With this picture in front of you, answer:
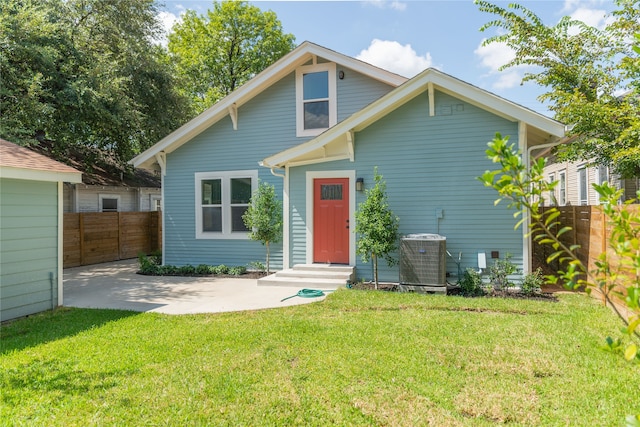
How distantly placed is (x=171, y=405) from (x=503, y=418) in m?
2.66

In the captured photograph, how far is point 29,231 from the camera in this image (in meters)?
5.93

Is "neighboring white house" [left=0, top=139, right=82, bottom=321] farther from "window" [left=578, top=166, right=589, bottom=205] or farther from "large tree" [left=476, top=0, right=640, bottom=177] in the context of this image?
"window" [left=578, top=166, right=589, bottom=205]

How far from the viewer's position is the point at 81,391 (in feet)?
11.1

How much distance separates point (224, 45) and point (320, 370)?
2458 cm

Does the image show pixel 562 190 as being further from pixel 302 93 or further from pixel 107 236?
pixel 107 236

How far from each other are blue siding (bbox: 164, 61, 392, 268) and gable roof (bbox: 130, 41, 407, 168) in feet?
0.60

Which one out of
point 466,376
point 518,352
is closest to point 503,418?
point 466,376

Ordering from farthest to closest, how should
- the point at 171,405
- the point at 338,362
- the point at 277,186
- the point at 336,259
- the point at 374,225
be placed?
the point at 277,186 → the point at 336,259 → the point at 374,225 → the point at 338,362 → the point at 171,405

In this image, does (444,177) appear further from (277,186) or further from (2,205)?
(2,205)

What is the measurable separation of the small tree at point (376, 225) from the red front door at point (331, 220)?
98cm

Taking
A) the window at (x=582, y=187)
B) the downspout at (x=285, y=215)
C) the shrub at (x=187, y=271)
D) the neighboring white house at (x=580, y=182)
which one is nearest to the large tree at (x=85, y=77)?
the shrub at (x=187, y=271)

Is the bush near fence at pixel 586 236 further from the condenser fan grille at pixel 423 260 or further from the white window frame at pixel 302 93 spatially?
the white window frame at pixel 302 93

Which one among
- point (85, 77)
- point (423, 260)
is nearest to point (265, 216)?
point (423, 260)

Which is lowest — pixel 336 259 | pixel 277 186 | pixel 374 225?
pixel 336 259
